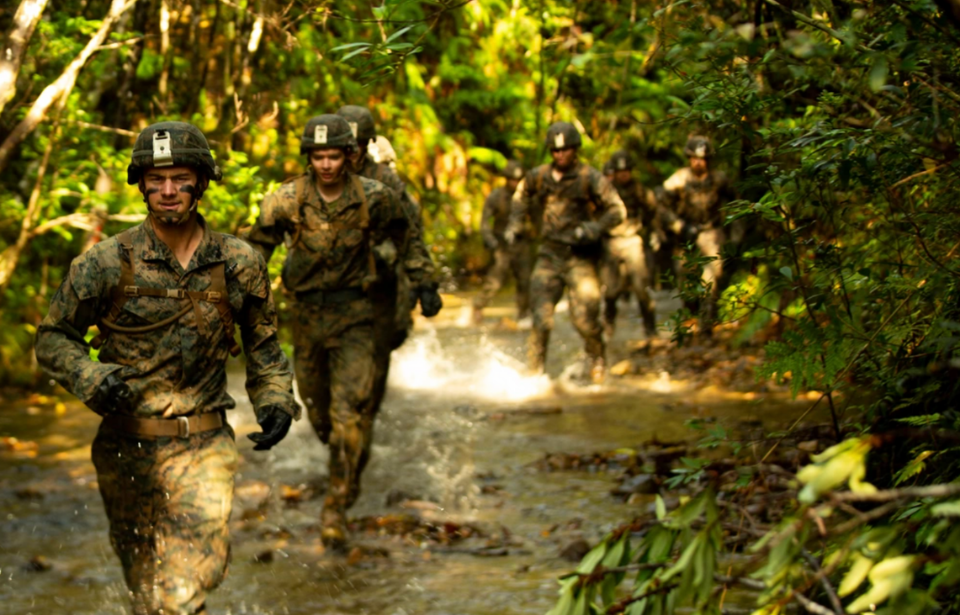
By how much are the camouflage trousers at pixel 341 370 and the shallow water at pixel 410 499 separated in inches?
17.3

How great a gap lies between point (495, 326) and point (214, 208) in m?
8.89

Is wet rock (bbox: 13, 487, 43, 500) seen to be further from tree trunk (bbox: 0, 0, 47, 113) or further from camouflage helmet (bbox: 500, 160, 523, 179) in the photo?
camouflage helmet (bbox: 500, 160, 523, 179)

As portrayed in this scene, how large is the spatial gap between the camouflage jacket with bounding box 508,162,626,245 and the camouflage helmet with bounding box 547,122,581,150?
0.55 metres

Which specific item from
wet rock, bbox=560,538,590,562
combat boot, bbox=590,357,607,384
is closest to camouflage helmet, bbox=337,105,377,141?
wet rock, bbox=560,538,590,562

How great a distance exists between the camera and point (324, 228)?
7.24 meters

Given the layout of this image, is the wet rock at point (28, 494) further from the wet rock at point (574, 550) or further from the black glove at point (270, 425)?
the black glove at point (270, 425)

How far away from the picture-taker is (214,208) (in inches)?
351

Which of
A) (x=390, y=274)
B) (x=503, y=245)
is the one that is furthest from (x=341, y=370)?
(x=503, y=245)

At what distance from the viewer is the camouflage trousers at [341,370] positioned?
7181 mm

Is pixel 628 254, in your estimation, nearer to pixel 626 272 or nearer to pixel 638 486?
pixel 626 272

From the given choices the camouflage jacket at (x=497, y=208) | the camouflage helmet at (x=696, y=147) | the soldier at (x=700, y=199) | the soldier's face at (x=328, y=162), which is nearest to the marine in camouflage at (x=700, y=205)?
the soldier at (x=700, y=199)

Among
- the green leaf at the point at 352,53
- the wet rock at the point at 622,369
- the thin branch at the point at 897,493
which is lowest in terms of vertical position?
the wet rock at the point at 622,369

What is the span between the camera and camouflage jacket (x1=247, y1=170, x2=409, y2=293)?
23.5ft

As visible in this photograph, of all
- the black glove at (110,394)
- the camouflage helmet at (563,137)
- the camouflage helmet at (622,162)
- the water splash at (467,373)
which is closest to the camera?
the black glove at (110,394)
